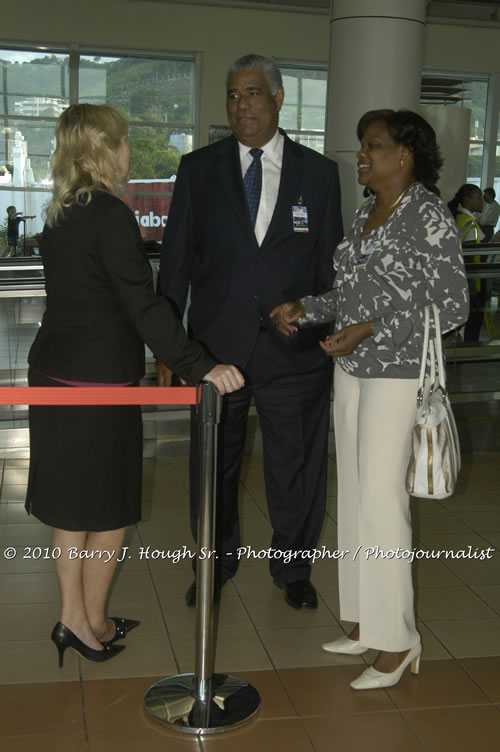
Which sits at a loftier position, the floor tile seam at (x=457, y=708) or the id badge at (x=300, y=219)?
the id badge at (x=300, y=219)

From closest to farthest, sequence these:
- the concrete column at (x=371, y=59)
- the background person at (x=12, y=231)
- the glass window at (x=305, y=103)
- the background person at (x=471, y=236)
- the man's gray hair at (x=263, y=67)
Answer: the man's gray hair at (x=263, y=67), the concrete column at (x=371, y=59), the background person at (x=471, y=236), the background person at (x=12, y=231), the glass window at (x=305, y=103)

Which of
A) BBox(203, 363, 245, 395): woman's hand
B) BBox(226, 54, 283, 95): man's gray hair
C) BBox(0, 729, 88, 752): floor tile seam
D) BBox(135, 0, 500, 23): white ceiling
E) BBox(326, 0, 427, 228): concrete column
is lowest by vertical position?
BBox(0, 729, 88, 752): floor tile seam

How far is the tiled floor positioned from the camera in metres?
2.44

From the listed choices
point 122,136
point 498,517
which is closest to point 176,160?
point 498,517

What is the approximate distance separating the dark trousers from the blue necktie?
49 cm

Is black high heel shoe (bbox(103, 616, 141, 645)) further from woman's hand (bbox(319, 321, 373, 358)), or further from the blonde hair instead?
the blonde hair

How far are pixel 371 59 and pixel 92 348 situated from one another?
4175mm

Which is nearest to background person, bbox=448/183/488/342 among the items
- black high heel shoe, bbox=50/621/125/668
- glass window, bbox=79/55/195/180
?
black high heel shoe, bbox=50/621/125/668

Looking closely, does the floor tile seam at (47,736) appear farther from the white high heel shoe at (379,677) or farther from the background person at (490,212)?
the background person at (490,212)

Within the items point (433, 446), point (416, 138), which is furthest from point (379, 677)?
point (416, 138)

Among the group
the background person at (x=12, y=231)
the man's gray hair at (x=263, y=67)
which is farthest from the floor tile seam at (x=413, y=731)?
the background person at (x=12, y=231)

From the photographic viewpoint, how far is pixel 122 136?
8.32 ft

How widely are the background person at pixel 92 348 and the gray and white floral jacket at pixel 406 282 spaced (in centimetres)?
46

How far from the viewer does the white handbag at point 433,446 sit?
2453 mm
